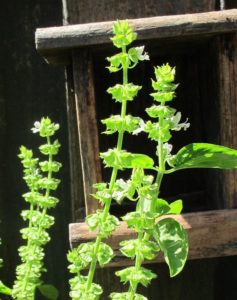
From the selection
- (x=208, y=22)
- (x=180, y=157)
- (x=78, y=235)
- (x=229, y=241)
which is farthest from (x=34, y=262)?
(x=208, y=22)

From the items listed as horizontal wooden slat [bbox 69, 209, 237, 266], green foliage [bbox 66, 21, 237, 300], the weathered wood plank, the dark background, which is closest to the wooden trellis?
horizontal wooden slat [bbox 69, 209, 237, 266]

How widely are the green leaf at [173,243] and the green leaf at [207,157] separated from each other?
11 centimetres

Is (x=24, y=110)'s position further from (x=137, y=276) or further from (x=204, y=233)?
(x=137, y=276)

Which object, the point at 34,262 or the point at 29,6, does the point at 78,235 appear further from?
the point at 29,6

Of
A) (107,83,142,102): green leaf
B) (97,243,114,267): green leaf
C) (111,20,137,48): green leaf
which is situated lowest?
(97,243,114,267): green leaf

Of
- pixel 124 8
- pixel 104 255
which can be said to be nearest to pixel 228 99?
pixel 124 8

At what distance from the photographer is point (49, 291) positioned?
6.13ft

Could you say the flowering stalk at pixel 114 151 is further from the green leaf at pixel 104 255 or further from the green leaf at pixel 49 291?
the green leaf at pixel 49 291

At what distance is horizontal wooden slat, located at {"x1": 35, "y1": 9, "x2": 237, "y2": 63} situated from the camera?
4.07 feet

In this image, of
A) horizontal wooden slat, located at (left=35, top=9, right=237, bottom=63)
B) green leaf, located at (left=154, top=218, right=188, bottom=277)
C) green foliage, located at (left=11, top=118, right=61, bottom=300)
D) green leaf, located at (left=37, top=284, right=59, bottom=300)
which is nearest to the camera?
green leaf, located at (left=154, top=218, right=188, bottom=277)

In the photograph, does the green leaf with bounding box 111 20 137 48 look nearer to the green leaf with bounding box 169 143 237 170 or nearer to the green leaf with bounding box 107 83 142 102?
the green leaf with bounding box 107 83 142 102

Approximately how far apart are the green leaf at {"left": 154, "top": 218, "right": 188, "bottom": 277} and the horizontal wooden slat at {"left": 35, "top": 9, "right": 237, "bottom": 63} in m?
0.41

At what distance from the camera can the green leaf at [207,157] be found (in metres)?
1.03

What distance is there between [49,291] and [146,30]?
0.97 meters
